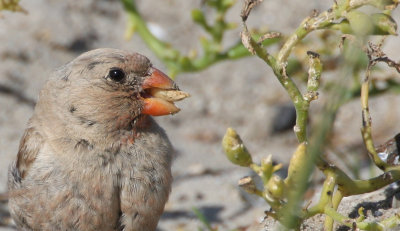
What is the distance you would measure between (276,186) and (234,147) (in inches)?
7.9

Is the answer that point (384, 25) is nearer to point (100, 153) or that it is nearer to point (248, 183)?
point (248, 183)

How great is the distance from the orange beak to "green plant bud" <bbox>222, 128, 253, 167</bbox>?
827mm

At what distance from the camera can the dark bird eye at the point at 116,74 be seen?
3.11 meters

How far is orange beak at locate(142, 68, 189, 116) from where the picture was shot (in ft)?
10.2

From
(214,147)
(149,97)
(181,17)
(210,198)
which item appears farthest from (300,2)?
(149,97)

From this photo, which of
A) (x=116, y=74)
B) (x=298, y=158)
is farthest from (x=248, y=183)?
(x=116, y=74)

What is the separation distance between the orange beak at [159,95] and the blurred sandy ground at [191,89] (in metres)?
1.39

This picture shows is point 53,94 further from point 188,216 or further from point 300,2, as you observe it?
point 300,2

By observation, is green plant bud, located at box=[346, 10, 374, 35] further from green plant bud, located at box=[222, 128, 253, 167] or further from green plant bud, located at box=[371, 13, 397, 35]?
green plant bud, located at box=[222, 128, 253, 167]

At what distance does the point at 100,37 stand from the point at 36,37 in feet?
1.69

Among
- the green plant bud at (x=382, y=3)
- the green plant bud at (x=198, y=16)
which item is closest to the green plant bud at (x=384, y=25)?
the green plant bud at (x=382, y=3)

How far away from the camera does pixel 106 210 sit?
9.86 feet

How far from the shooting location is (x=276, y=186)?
222cm

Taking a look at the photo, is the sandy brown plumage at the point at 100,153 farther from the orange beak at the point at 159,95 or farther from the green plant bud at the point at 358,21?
the green plant bud at the point at 358,21
